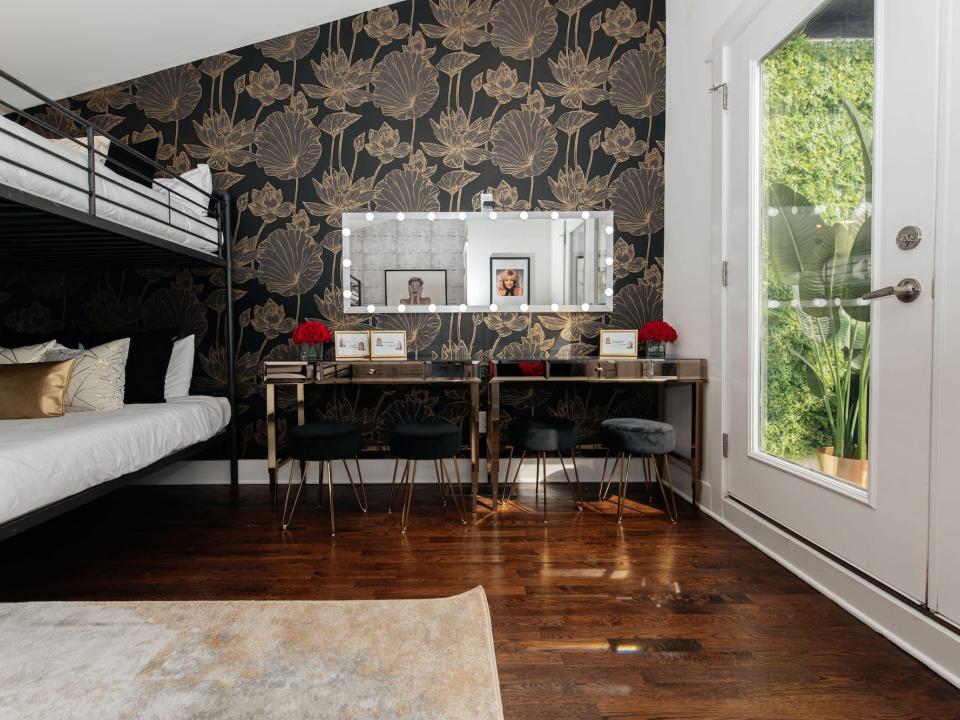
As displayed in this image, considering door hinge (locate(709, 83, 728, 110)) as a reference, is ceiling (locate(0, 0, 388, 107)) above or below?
above

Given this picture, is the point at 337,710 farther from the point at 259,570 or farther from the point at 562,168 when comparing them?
the point at 562,168

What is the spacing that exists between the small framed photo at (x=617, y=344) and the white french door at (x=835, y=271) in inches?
26.1

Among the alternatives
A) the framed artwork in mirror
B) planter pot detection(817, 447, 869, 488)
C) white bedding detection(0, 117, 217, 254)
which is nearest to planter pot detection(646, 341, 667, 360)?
planter pot detection(817, 447, 869, 488)

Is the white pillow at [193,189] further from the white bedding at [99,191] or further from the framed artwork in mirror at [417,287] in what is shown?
the framed artwork in mirror at [417,287]

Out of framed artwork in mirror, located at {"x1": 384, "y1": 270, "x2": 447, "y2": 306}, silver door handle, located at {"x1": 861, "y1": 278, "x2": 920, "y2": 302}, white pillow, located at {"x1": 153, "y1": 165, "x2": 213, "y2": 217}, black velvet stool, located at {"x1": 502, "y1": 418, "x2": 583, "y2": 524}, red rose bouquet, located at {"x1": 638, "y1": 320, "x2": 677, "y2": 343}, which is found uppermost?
white pillow, located at {"x1": 153, "y1": 165, "x2": 213, "y2": 217}

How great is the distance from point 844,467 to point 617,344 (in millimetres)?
1521

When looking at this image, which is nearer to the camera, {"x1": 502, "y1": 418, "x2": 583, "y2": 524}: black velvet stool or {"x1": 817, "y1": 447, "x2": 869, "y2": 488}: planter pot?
{"x1": 817, "y1": 447, "x2": 869, "y2": 488}: planter pot

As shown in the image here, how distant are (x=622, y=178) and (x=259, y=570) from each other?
3117 millimetres

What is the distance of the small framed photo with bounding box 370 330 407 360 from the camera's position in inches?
128

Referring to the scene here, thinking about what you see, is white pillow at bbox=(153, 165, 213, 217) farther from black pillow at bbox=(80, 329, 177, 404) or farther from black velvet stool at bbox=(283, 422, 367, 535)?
black velvet stool at bbox=(283, 422, 367, 535)

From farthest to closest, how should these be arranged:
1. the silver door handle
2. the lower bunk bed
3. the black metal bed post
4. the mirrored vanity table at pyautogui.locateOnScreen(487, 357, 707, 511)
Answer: the black metal bed post
the mirrored vanity table at pyautogui.locateOnScreen(487, 357, 707, 511)
the lower bunk bed
the silver door handle

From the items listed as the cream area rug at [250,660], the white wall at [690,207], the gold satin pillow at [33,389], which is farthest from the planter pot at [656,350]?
the gold satin pillow at [33,389]

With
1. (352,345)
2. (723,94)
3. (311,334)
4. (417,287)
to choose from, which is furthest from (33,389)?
(723,94)

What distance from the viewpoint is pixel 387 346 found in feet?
10.7
